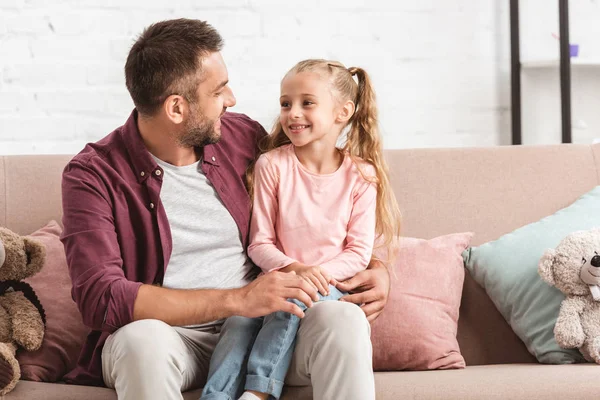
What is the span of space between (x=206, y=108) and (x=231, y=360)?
0.58 meters

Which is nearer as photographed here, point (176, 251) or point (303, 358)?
point (303, 358)

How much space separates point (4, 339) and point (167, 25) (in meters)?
0.80

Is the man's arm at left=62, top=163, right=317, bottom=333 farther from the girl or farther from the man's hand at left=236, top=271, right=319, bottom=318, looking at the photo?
the girl

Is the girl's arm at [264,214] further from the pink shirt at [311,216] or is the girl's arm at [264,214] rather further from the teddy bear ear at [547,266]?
the teddy bear ear at [547,266]

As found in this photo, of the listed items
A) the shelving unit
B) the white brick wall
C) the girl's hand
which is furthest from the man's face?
the shelving unit

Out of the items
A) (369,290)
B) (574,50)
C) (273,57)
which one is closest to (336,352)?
(369,290)

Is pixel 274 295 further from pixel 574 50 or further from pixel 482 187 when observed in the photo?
pixel 574 50

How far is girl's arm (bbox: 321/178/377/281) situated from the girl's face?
181mm

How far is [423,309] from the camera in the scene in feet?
6.91

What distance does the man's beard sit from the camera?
1.99m

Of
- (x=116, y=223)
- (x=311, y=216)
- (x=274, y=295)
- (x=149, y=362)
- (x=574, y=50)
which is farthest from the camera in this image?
(x=574, y=50)

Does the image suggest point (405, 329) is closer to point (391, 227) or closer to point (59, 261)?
point (391, 227)

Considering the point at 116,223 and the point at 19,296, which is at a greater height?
the point at 116,223

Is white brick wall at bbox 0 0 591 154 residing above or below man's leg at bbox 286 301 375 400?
above
